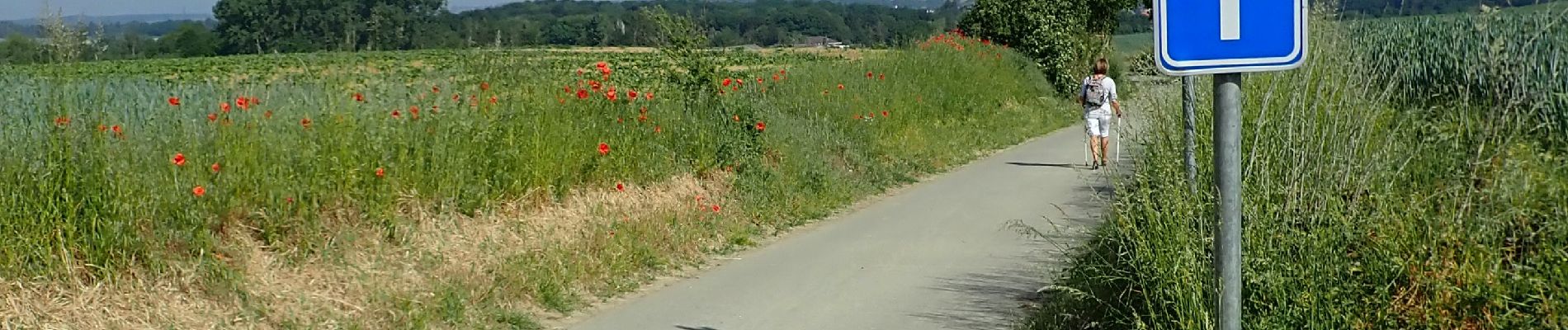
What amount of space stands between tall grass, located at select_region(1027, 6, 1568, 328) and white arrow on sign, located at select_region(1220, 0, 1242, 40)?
2.13 metres

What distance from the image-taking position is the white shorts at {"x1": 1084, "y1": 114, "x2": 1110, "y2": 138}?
50.2ft

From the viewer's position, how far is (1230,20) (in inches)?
151

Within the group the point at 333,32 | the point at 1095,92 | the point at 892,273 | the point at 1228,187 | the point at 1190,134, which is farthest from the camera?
the point at 1095,92

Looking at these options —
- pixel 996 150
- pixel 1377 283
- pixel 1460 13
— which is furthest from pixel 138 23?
pixel 996 150

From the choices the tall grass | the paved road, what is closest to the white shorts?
the paved road

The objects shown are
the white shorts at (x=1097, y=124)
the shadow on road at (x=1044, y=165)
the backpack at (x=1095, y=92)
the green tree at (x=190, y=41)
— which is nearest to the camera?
the green tree at (x=190, y=41)

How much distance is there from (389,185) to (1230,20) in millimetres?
6041

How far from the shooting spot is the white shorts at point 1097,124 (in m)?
15.3

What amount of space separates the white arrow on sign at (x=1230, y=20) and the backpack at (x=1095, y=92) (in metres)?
11.7

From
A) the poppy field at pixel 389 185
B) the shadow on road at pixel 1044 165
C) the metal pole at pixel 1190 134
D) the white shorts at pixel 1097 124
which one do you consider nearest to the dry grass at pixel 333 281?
the poppy field at pixel 389 185

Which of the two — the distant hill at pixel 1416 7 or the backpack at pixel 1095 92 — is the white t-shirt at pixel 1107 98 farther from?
the distant hill at pixel 1416 7

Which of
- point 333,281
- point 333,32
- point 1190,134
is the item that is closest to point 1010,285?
point 1190,134

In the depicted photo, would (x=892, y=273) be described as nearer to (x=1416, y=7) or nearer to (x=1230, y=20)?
(x=1416, y=7)

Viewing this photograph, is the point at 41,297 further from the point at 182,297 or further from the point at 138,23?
the point at 138,23
